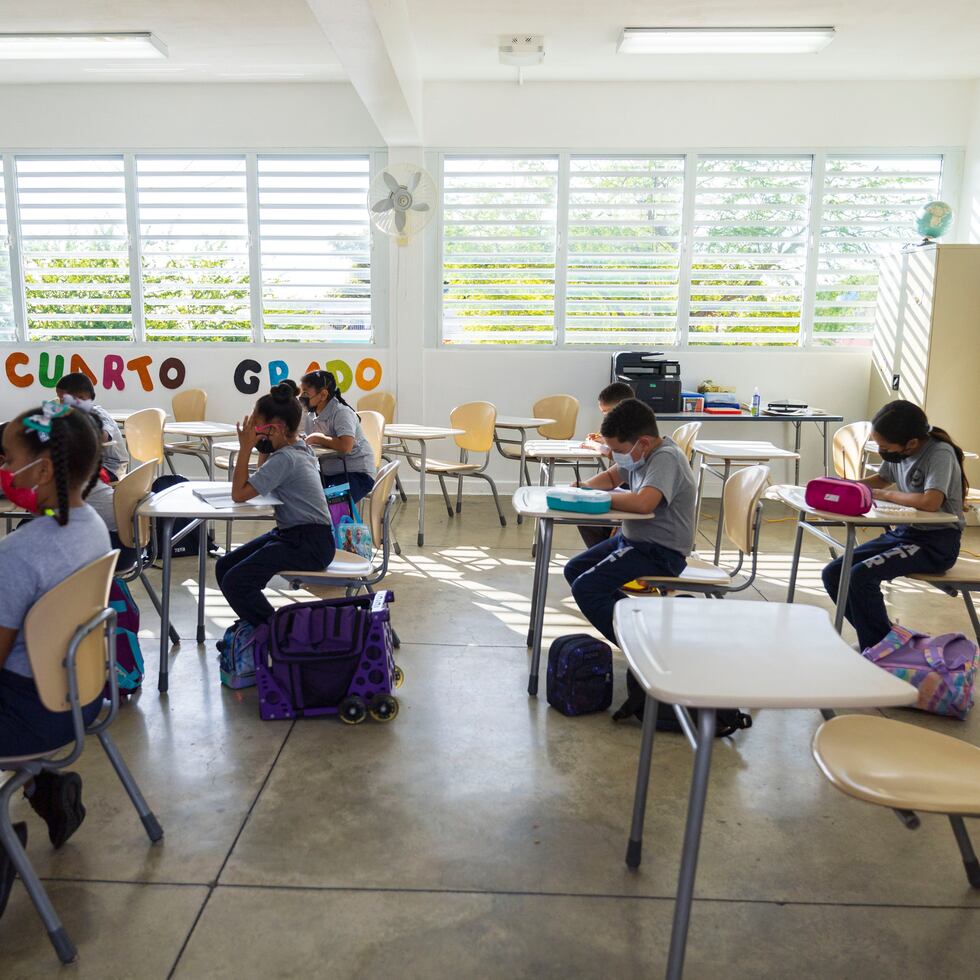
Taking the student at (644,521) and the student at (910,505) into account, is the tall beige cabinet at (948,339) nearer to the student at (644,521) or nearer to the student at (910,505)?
the student at (910,505)

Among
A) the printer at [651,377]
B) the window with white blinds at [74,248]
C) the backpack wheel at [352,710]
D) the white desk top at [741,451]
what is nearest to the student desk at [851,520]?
the white desk top at [741,451]

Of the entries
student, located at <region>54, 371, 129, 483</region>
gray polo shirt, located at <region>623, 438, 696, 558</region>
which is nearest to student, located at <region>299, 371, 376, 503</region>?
student, located at <region>54, 371, 129, 483</region>

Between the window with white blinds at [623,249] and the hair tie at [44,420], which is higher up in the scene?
the window with white blinds at [623,249]

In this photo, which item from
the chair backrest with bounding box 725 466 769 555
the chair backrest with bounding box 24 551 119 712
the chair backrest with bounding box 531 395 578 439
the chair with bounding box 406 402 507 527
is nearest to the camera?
the chair backrest with bounding box 24 551 119 712

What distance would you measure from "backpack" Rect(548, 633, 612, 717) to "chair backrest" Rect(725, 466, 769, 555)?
28.0 inches

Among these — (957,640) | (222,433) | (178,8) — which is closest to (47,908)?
(957,640)

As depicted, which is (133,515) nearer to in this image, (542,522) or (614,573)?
(542,522)

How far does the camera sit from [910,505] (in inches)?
128

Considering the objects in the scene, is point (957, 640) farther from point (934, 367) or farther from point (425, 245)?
point (425, 245)

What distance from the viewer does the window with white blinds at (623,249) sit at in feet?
22.6

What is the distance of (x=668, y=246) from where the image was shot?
6953mm

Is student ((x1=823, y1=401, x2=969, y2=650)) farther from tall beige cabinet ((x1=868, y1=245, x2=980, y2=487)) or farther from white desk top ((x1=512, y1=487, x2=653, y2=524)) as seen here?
tall beige cabinet ((x1=868, y1=245, x2=980, y2=487))

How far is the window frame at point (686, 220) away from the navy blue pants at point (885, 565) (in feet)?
12.9

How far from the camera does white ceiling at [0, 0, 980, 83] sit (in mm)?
5047
